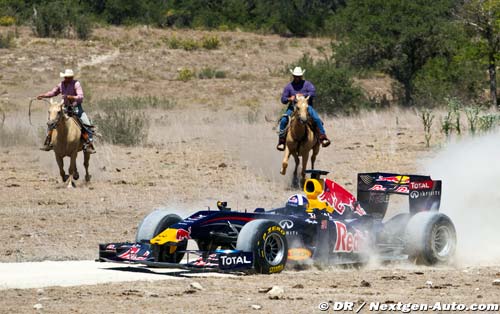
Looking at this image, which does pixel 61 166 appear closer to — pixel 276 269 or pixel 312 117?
pixel 312 117

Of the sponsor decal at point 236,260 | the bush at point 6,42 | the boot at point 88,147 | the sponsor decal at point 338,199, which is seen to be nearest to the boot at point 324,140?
the boot at point 88,147

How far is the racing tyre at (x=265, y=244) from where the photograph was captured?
39.5ft

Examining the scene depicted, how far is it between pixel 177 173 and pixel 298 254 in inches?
503

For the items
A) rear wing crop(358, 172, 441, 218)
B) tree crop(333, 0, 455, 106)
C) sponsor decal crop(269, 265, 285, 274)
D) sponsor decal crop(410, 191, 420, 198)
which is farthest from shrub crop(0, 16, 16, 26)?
sponsor decal crop(269, 265, 285, 274)

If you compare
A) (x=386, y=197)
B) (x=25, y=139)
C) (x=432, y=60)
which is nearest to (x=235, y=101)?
(x=432, y=60)

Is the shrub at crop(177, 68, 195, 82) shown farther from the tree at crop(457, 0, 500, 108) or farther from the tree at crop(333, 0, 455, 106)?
the tree at crop(457, 0, 500, 108)

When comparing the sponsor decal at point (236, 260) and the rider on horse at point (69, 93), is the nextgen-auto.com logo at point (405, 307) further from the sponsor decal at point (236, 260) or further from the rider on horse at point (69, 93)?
the rider on horse at point (69, 93)

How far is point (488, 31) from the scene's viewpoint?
153ft

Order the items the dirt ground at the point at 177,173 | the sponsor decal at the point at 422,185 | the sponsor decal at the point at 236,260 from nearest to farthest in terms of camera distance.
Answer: the dirt ground at the point at 177,173 → the sponsor decal at the point at 236,260 → the sponsor decal at the point at 422,185

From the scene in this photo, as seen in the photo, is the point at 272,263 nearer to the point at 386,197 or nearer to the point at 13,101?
the point at 386,197

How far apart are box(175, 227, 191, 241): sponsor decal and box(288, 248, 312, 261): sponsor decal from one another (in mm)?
1177

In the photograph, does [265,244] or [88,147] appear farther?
[88,147]

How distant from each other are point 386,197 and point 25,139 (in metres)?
18.4

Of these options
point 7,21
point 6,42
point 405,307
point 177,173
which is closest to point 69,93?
point 177,173
